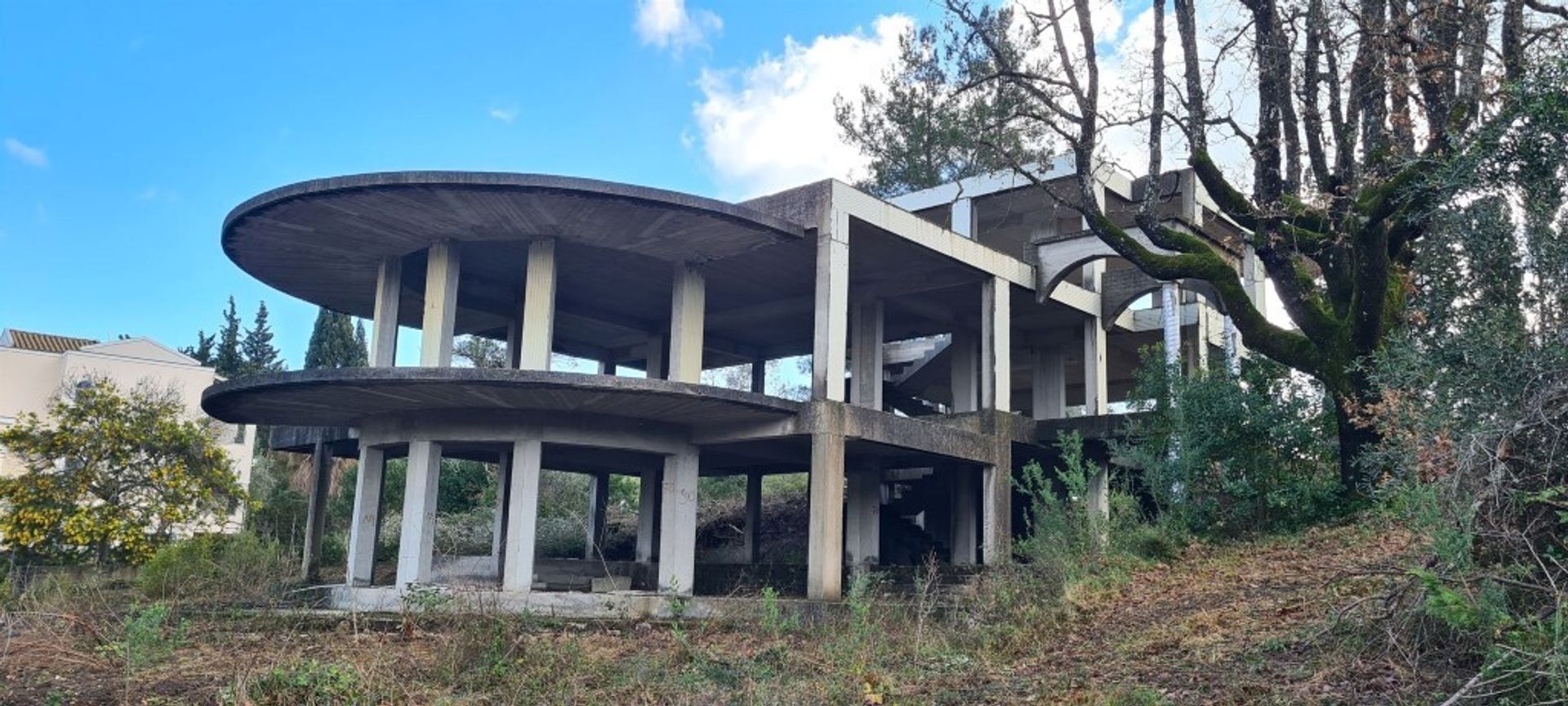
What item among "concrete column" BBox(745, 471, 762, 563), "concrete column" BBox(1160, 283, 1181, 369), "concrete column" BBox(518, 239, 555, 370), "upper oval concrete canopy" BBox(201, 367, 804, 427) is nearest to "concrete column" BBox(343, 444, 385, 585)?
"upper oval concrete canopy" BBox(201, 367, 804, 427)

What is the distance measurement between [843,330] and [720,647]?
717cm

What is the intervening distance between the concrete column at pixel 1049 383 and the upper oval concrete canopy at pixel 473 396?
998 cm

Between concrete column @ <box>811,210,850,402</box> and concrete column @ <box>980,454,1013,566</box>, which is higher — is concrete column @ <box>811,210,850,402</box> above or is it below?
above

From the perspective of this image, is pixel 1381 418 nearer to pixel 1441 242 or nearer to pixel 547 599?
pixel 1441 242

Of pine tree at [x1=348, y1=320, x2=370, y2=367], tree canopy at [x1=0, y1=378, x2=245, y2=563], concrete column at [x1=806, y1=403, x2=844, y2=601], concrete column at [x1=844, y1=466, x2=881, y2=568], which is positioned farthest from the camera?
pine tree at [x1=348, y1=320, x2=370, y2=367]

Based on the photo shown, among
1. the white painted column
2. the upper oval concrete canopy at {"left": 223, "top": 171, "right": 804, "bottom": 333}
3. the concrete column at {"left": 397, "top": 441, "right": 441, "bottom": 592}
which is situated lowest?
the concrete column at {"left": 397, "top": 441, "right": 441, "bottom": 592}

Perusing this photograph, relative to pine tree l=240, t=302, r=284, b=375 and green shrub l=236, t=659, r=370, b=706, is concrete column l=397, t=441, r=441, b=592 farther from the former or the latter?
pine tree l=240, t=302, r=284, b=375

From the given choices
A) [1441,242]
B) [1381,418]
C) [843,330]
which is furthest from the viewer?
[843,330]

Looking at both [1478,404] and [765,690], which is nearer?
[1478,404]

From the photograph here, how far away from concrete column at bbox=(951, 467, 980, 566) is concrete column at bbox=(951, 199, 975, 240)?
15.6 feet

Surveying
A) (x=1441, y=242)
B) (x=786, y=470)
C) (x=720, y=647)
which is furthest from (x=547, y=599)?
(x=1441, y=242)

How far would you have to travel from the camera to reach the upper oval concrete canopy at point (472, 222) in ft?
52.4

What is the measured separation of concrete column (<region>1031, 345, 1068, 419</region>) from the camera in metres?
26.2

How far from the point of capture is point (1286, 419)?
53.7 ft
